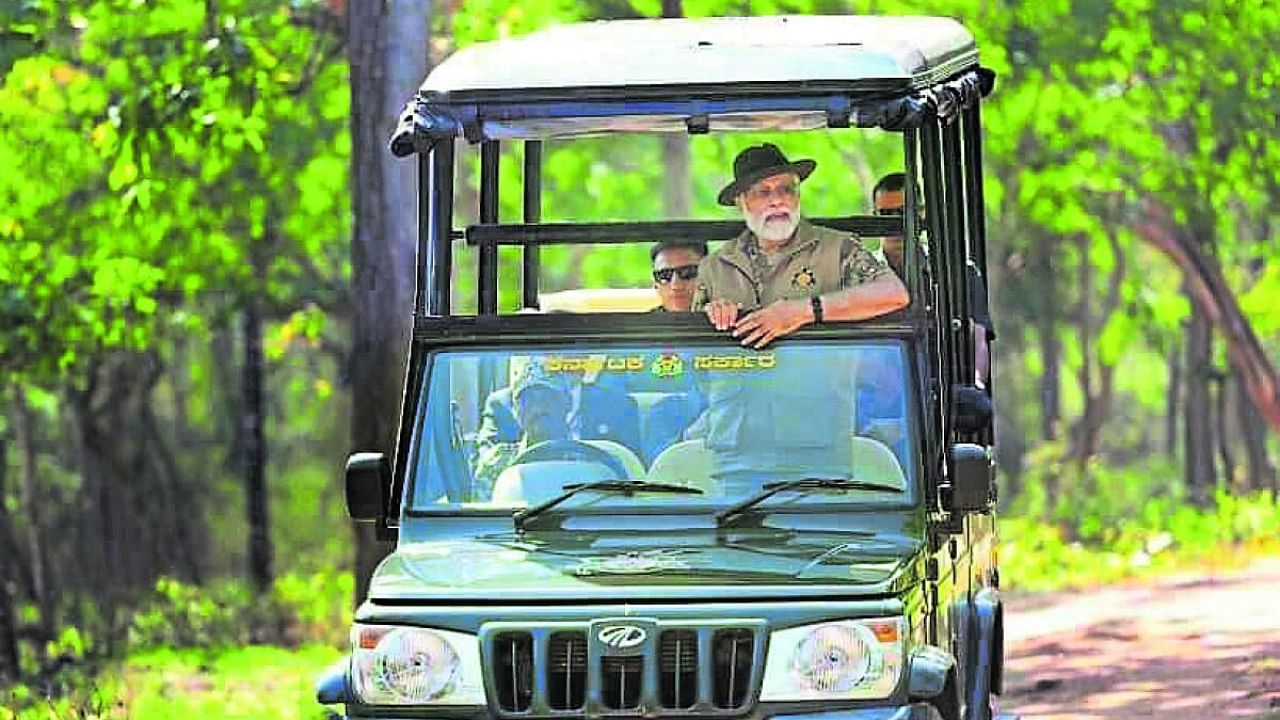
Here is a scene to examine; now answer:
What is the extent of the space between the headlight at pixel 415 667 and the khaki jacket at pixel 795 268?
220 centimetres

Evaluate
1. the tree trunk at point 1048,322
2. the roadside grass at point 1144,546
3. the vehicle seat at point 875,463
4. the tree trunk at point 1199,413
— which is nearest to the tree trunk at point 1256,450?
the tree trunk at point 1199,413

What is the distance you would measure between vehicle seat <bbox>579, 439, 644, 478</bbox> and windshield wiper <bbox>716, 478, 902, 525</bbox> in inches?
14.7

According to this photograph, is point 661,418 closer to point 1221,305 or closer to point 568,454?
point 568,454

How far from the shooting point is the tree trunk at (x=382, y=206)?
46.1ft

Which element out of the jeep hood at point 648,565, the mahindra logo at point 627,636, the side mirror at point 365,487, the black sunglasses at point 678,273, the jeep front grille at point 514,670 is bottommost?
the jeep front grille at point 514,670

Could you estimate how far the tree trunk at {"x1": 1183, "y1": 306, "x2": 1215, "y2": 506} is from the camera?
96.6 feet

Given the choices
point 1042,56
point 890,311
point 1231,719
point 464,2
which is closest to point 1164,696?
point 1231,719

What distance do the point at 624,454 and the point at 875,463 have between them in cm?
81

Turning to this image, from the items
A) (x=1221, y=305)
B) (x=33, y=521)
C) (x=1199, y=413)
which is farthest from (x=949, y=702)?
(x=1199, y=413)

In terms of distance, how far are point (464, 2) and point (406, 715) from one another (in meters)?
14.5

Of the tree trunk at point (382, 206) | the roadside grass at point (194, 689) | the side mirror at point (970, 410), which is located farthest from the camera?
the roadside grass at point (194, 689)

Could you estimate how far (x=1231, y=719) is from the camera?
1303cm

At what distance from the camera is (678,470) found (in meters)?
8.80

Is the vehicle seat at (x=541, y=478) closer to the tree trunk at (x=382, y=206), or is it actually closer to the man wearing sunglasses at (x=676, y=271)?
the man wearing sunglasses at (x=676, y=271)
